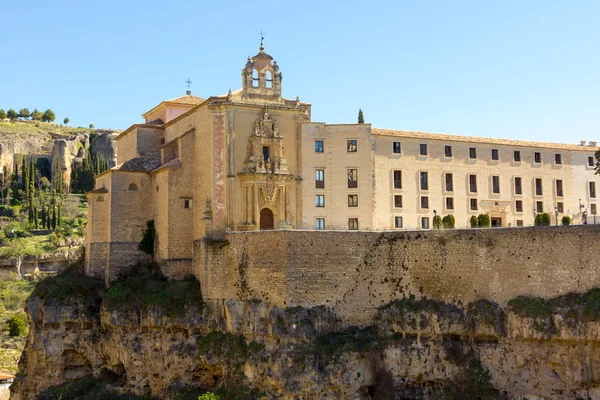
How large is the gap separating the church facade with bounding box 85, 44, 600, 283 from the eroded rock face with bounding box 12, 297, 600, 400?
15.0 feet

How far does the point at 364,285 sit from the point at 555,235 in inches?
342

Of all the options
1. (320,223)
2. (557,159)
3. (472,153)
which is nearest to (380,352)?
(320,223)

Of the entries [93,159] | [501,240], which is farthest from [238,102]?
[93,159]

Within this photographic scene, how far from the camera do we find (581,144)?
4888 cm

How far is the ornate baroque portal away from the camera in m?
38.8

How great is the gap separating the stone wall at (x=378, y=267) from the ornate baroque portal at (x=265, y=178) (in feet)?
11.1

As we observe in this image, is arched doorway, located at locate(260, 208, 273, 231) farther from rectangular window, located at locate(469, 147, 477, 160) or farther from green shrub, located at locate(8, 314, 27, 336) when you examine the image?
green shrub, located at locate(8, 314, 27, 336)

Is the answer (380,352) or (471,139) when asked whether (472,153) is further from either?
(380,352)

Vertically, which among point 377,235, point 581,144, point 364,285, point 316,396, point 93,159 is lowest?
point 316,396

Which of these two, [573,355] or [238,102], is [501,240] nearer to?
[573,355]

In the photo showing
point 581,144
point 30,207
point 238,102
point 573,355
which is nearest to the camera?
point 573,355

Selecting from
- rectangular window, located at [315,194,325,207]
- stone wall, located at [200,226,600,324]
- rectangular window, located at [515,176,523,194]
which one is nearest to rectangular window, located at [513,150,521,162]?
rectangular window, located at [515,176,523,194]

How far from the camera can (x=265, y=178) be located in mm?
39062

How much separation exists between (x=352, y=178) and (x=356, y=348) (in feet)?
35.2
